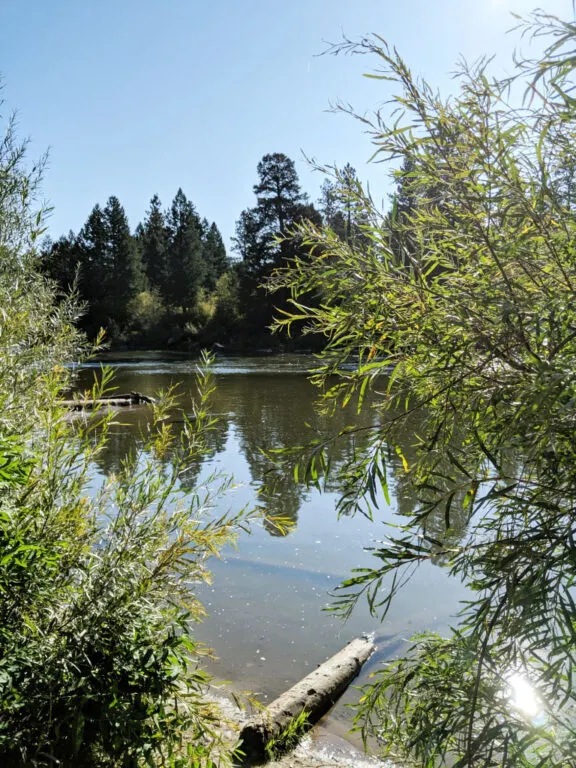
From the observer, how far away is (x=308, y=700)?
478 centimetres

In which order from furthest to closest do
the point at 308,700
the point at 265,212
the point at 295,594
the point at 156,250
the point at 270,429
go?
the point at 156,250, the point at 265,212, the point at 270,429, the point at 295,594, the point at 308,700

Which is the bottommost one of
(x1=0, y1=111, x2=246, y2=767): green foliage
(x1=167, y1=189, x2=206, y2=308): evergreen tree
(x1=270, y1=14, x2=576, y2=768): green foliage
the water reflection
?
the water reflection

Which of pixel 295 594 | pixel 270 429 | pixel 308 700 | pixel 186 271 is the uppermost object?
pixel 186 271

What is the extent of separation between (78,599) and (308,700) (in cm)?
259

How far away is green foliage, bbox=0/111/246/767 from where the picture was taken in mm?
2695

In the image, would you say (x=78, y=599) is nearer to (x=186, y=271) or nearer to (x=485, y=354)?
(x=485, y=354)

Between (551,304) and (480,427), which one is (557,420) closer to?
(551,304)

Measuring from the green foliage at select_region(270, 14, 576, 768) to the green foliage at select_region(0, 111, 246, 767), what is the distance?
127 cm

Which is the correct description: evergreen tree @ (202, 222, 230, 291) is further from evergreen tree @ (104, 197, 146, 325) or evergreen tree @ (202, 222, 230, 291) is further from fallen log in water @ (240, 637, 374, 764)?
fallen log in water @ (240, 637, 374, 764)

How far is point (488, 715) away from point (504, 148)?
4.69 ft

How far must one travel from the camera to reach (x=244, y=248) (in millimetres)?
75938

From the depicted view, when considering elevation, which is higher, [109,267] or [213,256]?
[213,256]

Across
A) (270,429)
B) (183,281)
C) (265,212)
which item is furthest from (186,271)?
(270,429)

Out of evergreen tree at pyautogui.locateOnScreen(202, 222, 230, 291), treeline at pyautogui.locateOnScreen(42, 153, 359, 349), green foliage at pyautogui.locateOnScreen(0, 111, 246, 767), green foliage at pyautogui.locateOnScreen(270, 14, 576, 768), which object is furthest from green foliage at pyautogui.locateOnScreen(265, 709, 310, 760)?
evergreen tree at pyautogui.locateOnScreen(202, 222, 230, 291)
